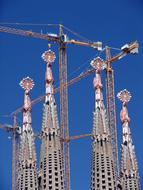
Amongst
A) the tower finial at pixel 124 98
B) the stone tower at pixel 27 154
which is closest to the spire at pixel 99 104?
the tower finial at pixel 124 98

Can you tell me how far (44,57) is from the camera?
83.2 m

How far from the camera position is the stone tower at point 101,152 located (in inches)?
2985

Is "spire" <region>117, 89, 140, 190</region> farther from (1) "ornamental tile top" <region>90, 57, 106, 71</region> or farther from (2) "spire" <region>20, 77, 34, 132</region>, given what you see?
(2) "spire" <region>20, 77, 34, 132</region>

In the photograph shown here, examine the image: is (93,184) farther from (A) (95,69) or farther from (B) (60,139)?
(A) (95,69)

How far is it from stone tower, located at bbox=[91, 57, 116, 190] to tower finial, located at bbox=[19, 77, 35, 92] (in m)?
8.01

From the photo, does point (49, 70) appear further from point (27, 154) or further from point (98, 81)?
point (27, 154)

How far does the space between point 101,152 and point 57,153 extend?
5.12 m

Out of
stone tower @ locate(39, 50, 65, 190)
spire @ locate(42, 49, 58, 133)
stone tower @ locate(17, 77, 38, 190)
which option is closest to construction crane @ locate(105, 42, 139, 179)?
stone tower @ locate(39, 50, 65, 190)

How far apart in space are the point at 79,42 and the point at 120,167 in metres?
17.9

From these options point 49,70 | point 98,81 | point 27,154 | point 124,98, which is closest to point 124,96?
point 124,98

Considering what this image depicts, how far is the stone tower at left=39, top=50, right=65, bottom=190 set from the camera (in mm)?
75375

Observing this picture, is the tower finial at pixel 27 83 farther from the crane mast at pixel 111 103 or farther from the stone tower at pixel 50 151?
the crane mast at pixel 111 103

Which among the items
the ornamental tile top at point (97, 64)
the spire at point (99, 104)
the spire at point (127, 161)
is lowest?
the spire at point (127, 161)

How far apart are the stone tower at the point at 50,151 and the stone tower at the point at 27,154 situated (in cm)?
115
